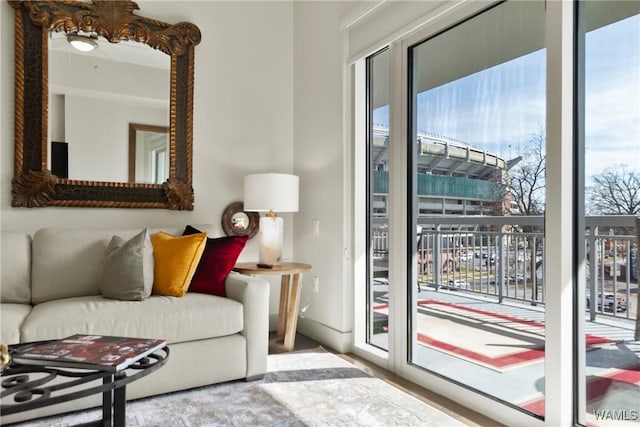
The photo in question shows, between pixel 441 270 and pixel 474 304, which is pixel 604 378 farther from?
pixel 441 270

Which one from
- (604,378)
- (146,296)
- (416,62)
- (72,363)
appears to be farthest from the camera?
(416,62)

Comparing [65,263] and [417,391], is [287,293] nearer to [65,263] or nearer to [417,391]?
[417,391]

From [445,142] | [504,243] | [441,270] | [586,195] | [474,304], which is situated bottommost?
[474,304]

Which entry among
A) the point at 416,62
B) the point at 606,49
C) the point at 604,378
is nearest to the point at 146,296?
the point at 416,62

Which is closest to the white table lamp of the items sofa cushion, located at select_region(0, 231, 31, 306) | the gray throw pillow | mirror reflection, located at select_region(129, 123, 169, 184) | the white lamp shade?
the white lamp shade

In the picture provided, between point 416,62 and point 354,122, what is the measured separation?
0.63 metres

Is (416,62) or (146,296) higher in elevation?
(416,62)

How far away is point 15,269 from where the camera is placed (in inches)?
98.1

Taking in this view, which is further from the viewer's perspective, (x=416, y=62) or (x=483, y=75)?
(x=416, y=62)

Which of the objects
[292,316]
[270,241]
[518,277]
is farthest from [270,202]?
[518,277]

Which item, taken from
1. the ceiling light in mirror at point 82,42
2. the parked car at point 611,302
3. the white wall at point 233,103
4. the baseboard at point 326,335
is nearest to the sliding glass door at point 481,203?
the parked car at point 611,302

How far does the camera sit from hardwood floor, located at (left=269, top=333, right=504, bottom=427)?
2.04 m

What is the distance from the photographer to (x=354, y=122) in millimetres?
3076

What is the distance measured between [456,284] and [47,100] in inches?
113
